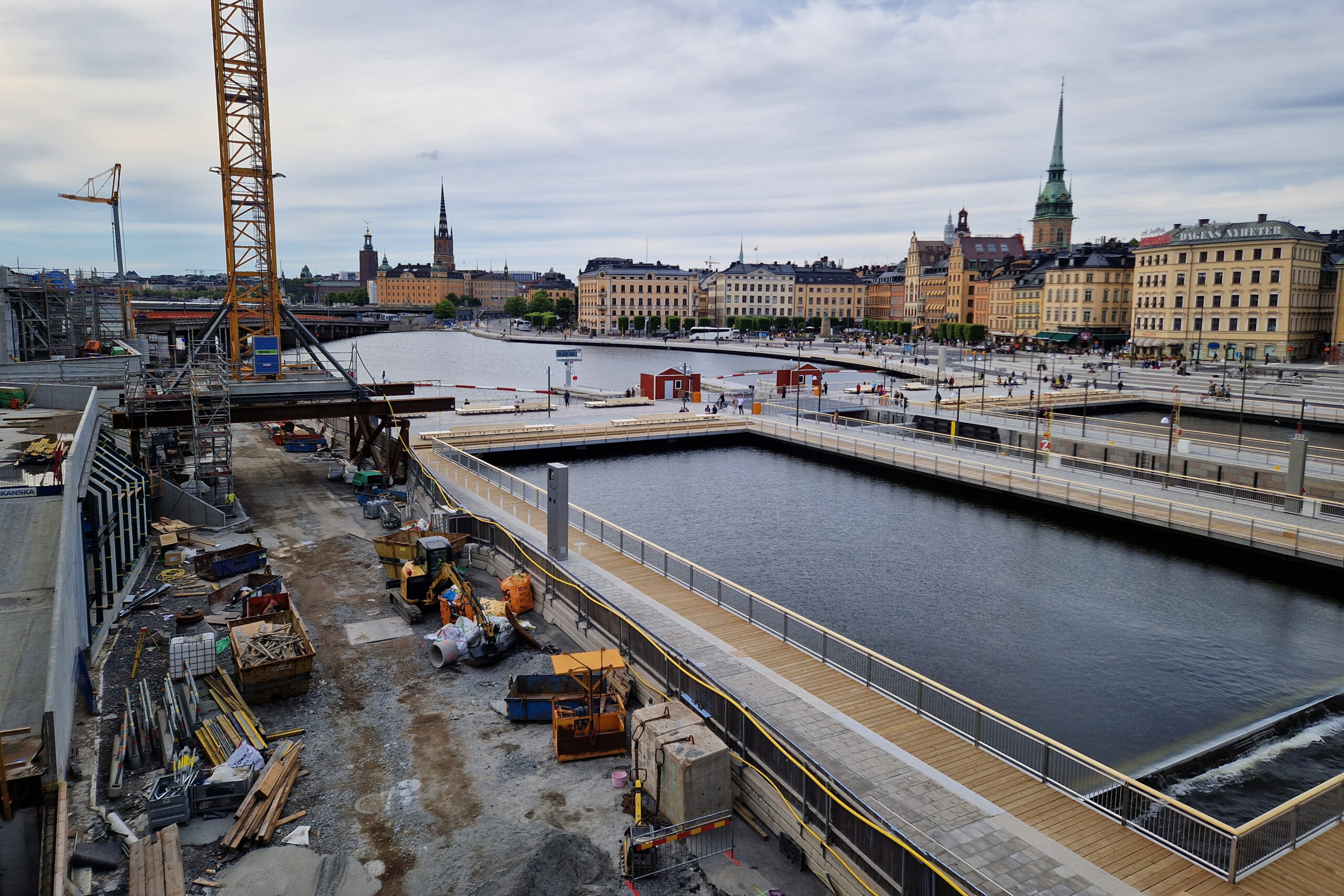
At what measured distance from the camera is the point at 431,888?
11859 mm

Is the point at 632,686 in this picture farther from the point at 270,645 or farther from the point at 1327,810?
the point at 1327,810

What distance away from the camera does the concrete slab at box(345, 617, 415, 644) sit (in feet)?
68.2

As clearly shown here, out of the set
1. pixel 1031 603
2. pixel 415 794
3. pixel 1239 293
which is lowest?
pixel 1031 603

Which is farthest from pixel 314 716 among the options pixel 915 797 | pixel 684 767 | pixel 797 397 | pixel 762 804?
pixel 797 397

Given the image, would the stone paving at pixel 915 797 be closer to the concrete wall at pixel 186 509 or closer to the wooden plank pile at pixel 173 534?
the wooden plank pile at pixel 173 534

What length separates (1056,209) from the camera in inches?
6845

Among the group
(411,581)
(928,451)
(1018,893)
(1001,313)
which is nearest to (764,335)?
(1001,313)

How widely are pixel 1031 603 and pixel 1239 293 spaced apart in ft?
291

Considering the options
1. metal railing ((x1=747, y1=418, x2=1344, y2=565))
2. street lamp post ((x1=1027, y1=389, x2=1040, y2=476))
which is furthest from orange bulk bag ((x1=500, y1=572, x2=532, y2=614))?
street lamp post ((x1=1027, y1=389, x2=1040, y2=476))

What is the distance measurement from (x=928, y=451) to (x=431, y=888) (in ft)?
126

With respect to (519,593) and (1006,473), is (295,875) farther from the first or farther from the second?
(1006,473)

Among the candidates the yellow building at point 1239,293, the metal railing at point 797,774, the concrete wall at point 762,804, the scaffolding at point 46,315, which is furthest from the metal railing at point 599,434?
the yellow building at point 1239,293

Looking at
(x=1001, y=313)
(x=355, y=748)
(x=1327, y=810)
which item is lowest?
(x=355, y=748)

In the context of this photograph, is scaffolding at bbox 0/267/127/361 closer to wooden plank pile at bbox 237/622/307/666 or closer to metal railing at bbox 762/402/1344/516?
wooden plank pile at bbox 237/622/307/666
